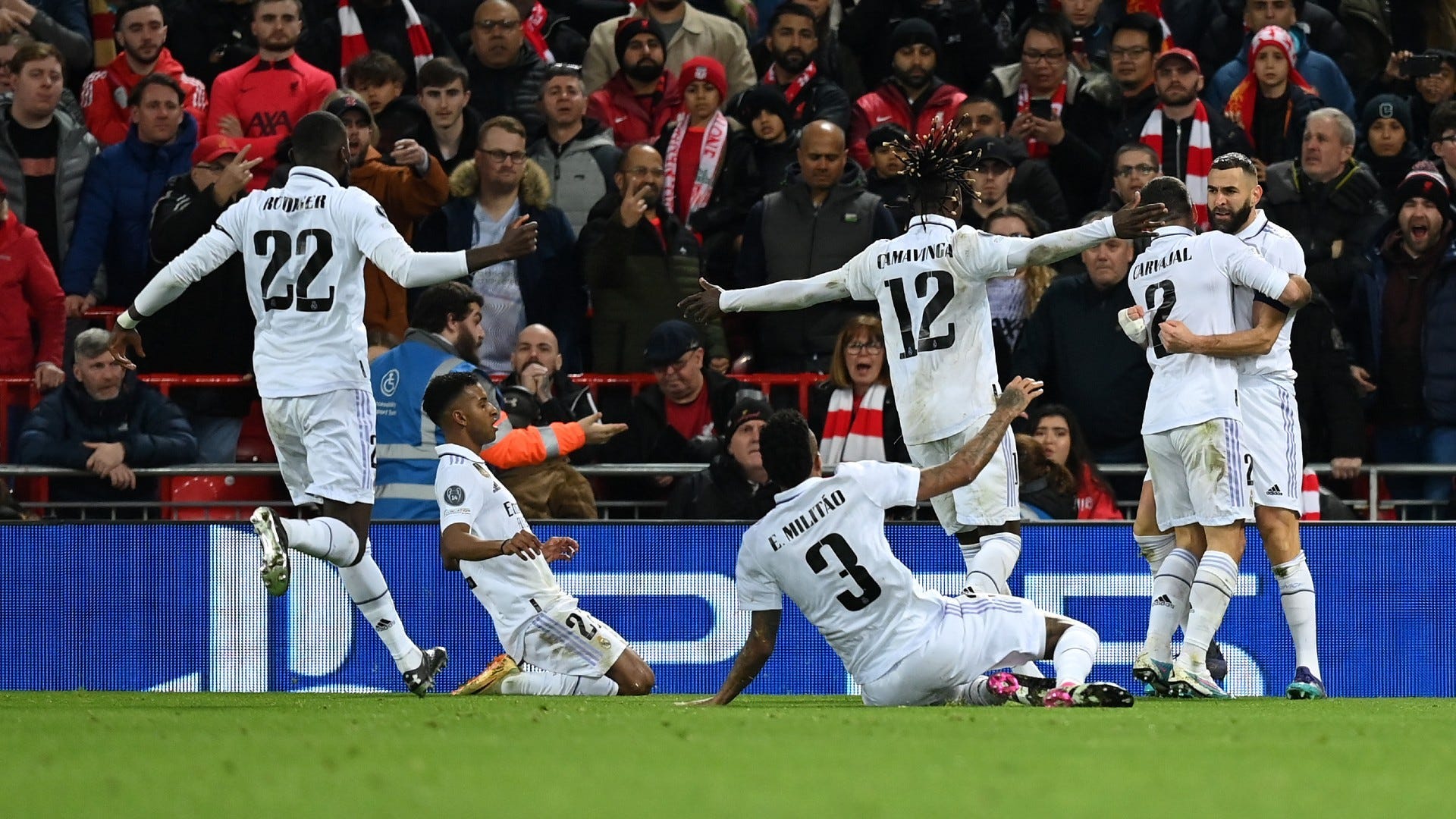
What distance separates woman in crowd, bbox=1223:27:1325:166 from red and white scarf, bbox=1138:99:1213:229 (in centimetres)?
46

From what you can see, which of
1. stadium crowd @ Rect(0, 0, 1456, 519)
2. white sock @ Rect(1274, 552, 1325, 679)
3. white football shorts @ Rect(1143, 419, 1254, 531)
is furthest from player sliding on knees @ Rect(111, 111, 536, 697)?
white sock @ Rect(1274, 552, 1325, 679)

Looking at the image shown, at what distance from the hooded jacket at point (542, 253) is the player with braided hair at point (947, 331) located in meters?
3.35

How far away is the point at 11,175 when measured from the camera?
13391mm

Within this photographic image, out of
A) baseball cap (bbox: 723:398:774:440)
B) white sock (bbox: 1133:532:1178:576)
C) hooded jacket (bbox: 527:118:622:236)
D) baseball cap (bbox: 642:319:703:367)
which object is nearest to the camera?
white sock (bbox: 1133:532:1178:576)

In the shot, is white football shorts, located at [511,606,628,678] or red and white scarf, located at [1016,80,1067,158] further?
red and white scarf, located at [1016,80,1067,158]

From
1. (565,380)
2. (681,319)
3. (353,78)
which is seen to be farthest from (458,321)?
(353,78)

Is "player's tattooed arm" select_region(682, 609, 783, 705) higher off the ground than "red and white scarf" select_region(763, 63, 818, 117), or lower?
lower

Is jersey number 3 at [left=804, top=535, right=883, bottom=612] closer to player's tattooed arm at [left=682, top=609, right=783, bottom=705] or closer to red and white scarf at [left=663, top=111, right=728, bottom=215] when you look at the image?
player's tattooed arm at [left=682, top=609, right=783, bottom=705]

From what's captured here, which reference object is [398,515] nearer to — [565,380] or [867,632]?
[565,380]

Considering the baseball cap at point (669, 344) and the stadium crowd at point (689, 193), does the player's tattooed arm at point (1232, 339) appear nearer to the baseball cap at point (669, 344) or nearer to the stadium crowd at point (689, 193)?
the stadium crowd at point (689, 193)

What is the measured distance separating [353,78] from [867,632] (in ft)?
23.3

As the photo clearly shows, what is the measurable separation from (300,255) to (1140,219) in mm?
3866

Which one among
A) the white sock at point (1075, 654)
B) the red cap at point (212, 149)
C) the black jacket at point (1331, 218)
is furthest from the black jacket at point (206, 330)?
the black jacket at point (1331, 218)

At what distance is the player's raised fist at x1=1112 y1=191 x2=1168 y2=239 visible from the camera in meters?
8.91
